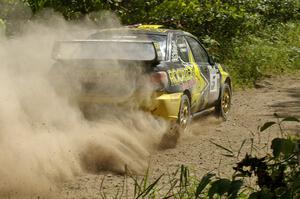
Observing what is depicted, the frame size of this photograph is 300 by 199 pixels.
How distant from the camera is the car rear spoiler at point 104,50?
8.72 metres

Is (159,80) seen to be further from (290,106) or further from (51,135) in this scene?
(290,106)

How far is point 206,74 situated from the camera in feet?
34.3

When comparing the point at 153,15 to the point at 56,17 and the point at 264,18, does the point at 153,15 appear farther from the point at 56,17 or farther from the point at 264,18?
the point at 264,18

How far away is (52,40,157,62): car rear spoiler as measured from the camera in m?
8.72

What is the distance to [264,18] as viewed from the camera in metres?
22.3

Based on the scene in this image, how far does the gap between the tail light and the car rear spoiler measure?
198 millimetres

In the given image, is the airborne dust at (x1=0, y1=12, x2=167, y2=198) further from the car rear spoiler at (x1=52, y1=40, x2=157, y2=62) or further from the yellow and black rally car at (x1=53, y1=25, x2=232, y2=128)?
the car rear spoiler at (x1=52, y1=40, x2=157, y2=62)

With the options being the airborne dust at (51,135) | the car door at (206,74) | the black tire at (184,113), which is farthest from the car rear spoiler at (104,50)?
the car door at (206,74)

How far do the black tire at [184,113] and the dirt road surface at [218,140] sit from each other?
17 centimetres

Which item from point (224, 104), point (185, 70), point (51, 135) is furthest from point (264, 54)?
point (51, 135)

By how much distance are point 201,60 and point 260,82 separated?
22.0 feet

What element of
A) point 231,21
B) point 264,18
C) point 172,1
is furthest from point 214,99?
point 264,18

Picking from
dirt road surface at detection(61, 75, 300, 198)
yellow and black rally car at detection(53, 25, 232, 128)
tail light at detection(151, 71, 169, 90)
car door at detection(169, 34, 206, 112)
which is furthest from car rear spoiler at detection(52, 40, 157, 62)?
dirt road surface at detection(61, 75, 300, 198)

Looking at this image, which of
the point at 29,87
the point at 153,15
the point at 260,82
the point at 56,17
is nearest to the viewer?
the point at 29,87
